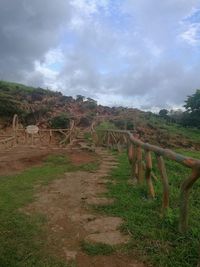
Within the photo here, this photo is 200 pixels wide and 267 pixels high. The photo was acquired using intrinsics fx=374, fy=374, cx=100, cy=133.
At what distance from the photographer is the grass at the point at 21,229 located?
12.5 feet

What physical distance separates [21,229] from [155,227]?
5.50 feet

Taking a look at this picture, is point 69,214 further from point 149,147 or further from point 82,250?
point 149,147

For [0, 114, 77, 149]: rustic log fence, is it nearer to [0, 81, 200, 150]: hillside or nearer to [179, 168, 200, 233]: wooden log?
[0, 81, 200, 150]: hillside

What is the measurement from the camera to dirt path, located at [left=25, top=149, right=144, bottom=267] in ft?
12.9

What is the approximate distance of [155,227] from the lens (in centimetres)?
471

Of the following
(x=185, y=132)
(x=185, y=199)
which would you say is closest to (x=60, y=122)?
(x=185, y=132)

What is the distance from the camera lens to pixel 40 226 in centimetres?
480

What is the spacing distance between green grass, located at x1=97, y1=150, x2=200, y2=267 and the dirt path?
6.9 inches

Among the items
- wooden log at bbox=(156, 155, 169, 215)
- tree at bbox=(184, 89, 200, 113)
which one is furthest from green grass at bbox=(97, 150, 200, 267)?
tree at bbox=(184, 89, 200, 113)

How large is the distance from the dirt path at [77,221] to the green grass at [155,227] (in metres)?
0.17

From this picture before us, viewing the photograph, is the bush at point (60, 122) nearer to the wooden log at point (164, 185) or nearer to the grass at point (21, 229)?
the grass at point (21, 229)

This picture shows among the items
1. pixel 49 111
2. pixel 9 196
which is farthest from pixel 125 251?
pixel 49 111

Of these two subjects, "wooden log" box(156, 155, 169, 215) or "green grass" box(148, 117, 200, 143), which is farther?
"green grass" box(148, 117, 200, 143)

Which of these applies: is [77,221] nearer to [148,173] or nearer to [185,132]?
[148,173]
